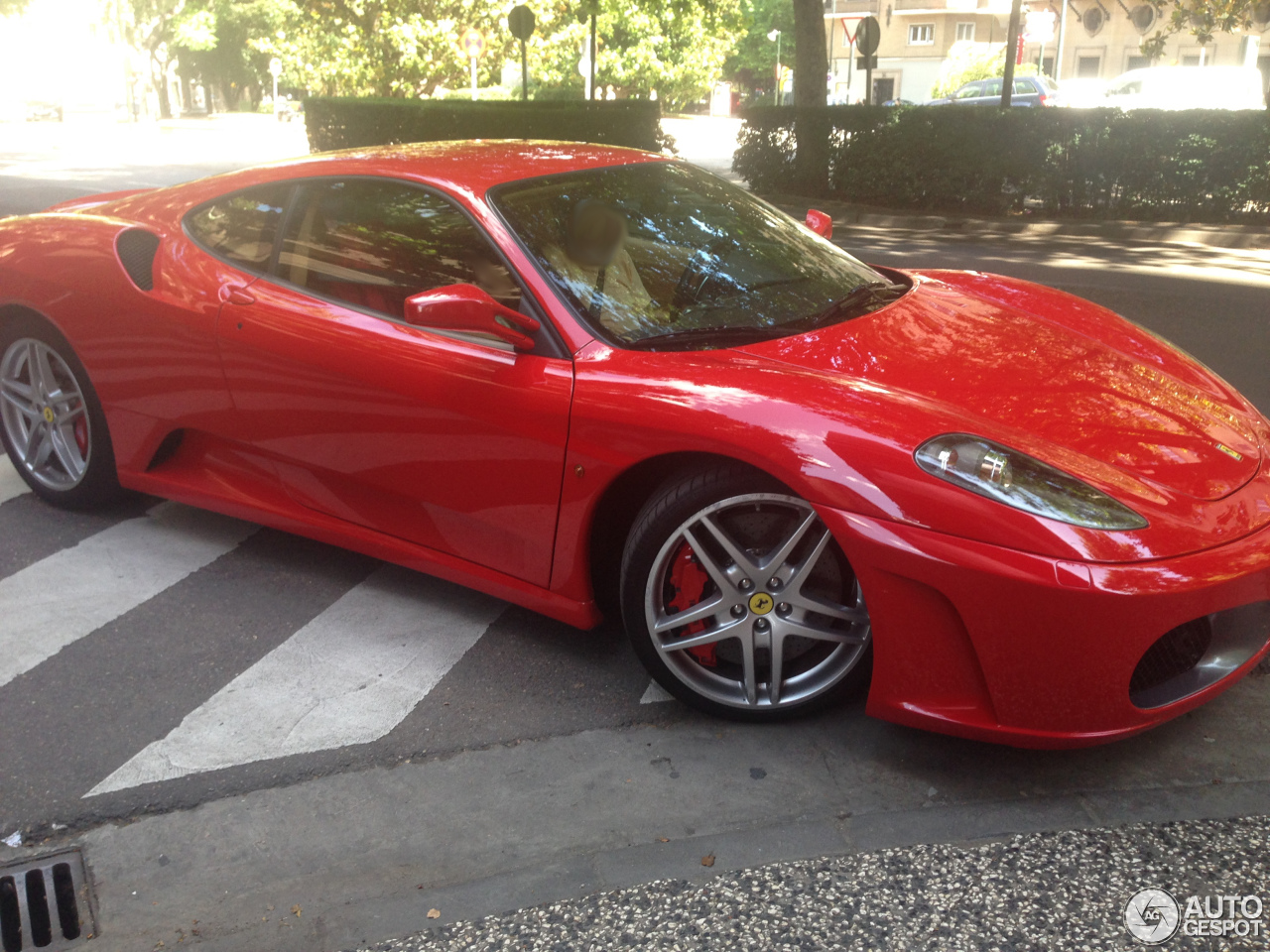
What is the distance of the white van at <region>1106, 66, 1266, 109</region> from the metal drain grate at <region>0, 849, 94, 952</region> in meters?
24.6

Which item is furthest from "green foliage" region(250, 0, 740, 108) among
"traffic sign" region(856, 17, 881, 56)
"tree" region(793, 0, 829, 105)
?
"tree" region(793, 0, 829, 105)

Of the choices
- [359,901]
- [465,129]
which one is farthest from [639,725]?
[465,129]

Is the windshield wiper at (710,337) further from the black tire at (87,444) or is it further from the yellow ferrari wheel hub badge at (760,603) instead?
the black tire at (87,444)

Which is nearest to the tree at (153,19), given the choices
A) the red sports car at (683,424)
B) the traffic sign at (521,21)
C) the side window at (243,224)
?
the traffic sign at (521,21)

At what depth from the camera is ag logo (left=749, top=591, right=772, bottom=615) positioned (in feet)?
9.34

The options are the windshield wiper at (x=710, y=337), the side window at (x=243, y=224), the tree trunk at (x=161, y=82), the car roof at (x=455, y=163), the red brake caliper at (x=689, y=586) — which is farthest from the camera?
the tree trunk at (x=161, y=82)

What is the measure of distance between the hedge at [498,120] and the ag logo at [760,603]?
1650cm

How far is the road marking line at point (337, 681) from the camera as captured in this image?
296 cm

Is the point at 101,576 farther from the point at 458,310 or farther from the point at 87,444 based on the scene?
the point at 458,310

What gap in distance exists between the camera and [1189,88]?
80.4ft

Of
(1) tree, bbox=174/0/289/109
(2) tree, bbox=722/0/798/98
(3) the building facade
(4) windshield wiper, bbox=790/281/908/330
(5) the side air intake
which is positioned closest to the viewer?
(4) windshield wiper, bbox=790/281/908/330

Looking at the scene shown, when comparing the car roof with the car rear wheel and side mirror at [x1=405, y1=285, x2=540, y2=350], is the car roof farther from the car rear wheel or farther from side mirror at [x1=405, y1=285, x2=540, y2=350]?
the car rear wheel

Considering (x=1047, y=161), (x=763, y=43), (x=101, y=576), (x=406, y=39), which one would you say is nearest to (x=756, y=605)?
(x=101, y=576)

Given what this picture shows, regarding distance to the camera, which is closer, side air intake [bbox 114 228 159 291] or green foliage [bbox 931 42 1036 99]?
side air intake [bbox 114 228 159 291]
